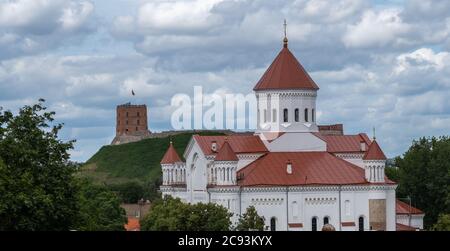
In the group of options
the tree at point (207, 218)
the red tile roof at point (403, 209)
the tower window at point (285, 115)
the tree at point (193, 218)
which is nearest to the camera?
the tree at point (193, 218)

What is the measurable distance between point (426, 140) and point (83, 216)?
72.9 m

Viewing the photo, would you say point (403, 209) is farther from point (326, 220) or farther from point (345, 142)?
point (345, 142)

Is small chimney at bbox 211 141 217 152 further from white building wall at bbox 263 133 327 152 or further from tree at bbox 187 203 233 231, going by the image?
tree at bbox 187 203 233 231

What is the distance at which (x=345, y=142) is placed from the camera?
97.2 metres

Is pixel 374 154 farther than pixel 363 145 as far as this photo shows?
No

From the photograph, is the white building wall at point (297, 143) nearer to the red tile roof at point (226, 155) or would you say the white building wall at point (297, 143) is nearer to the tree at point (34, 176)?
the red tile roof at point (226, 155)

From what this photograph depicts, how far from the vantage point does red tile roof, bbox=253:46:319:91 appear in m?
93.6

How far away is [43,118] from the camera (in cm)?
4328

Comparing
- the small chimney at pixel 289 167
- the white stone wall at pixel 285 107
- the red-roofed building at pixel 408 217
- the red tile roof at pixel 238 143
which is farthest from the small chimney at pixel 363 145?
the small chimney at pixel 289 167

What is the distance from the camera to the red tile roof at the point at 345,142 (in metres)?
96.2

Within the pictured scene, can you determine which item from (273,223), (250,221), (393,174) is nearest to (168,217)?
(250,221)

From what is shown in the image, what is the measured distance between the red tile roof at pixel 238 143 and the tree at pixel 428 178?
1722 centimetres

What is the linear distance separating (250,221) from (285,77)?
776 inches
